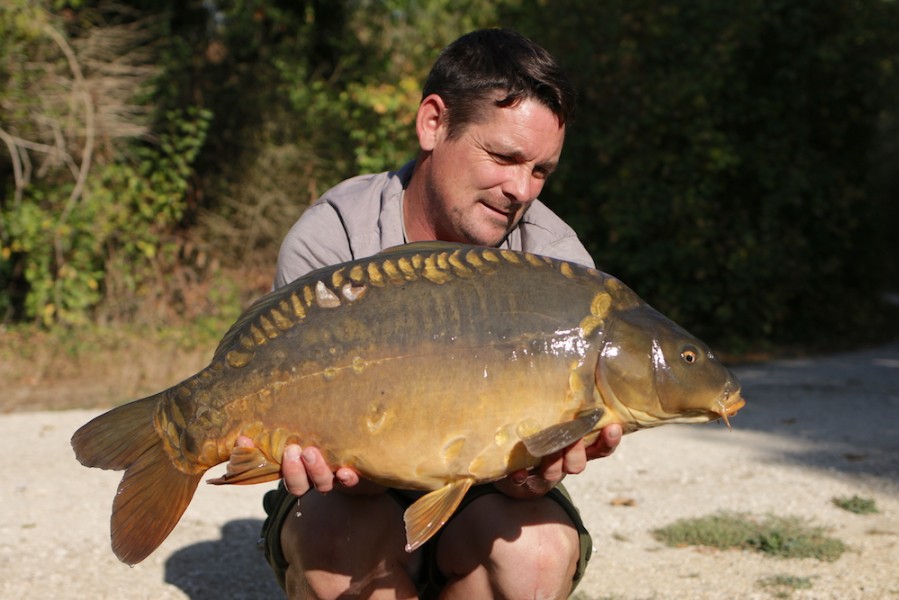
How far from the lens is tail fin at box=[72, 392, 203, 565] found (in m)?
2.26

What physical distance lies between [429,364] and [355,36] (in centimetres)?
1030

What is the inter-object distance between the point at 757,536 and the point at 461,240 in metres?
1.94

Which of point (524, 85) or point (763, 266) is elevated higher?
point (524, 85)

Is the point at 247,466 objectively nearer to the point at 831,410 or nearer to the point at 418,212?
the point at 418,212

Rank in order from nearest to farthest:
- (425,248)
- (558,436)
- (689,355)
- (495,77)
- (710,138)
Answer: (558,436), (689,355), (425,248), (495,77), (710,138)

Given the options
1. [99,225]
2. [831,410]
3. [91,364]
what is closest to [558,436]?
[831,410]

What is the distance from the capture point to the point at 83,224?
381 inches

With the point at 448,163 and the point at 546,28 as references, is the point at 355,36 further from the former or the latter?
the point at 448,163

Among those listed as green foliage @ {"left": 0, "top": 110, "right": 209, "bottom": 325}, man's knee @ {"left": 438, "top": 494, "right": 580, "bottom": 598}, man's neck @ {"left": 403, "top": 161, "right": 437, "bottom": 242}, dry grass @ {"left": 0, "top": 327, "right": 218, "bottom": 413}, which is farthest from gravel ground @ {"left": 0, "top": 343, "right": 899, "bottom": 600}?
green foliage @ {"left": 0, "top": 110, "right": 209, "bottom": 325}

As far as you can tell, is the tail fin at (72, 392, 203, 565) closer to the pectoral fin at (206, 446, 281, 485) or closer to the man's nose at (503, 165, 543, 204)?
the pectoral fin at (206, 446, 281, 485)

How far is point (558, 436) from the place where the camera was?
2.10 metres

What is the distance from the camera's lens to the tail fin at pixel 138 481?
2.26m

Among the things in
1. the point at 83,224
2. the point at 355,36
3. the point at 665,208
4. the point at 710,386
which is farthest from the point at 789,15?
the point at 710,386

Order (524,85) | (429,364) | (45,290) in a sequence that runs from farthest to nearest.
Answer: (45,290) → (524,85) → (429,364)
